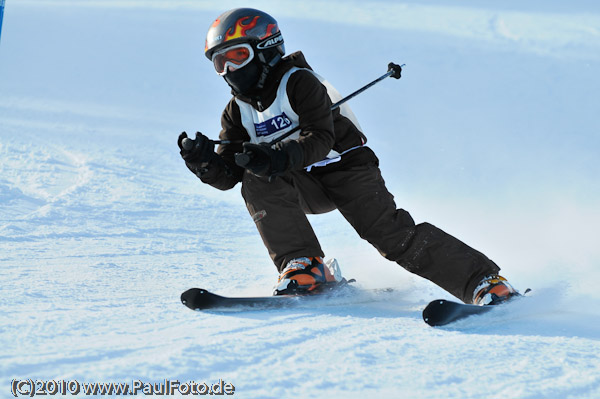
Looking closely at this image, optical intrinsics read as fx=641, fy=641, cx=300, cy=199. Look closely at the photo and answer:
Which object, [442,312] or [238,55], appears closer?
[442,312]

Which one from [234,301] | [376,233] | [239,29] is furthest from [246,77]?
[234,301]

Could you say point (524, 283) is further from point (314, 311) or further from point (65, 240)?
point (65, 240)

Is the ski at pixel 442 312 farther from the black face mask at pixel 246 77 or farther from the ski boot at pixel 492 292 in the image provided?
the black face mask at pixel 246 77

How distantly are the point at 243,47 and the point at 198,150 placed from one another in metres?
0.52

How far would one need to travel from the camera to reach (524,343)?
6.80 ft

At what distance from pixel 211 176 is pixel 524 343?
163 cm

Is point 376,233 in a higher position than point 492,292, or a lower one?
higher

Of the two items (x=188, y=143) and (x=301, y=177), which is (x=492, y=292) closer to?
(x=301, y=177)

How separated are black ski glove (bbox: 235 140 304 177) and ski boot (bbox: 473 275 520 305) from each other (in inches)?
36.8

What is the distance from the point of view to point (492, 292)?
266 cm

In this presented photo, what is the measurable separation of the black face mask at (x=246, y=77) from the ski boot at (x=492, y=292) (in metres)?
1.38

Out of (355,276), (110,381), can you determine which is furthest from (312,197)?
(110,381)

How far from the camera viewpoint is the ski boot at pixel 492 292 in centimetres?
263

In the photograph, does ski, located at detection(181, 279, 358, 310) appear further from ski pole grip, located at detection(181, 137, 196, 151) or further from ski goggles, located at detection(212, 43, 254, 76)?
ski goggles, located at detection(212, 43, 254, 76)
